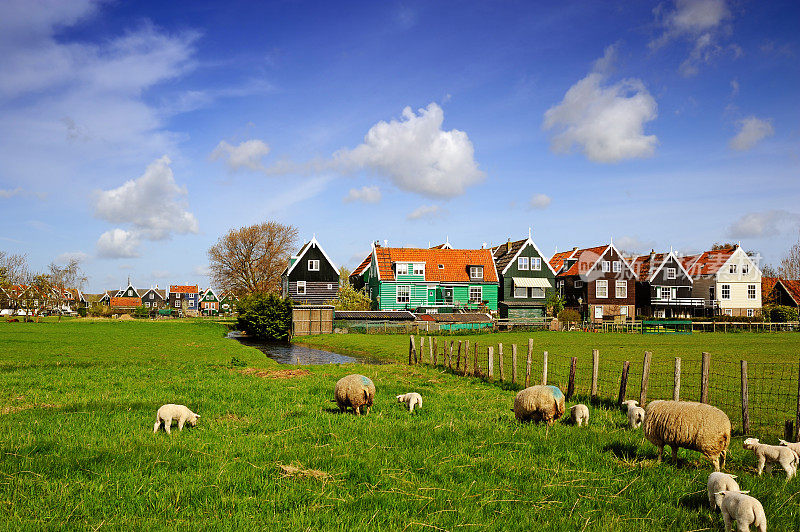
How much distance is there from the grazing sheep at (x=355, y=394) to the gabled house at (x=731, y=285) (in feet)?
258

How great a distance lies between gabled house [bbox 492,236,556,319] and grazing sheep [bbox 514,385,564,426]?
194 feet

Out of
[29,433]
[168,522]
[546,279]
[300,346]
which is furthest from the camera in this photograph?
[546,279]

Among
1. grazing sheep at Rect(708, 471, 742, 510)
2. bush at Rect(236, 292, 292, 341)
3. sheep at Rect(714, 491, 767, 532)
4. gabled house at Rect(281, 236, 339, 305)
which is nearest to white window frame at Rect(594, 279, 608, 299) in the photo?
gabled house at Rect(281, 236, 339, 305)

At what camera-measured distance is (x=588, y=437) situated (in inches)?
420

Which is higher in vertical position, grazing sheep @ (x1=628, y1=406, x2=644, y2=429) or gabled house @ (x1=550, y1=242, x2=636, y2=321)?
gabled house @ (x1=550, y1=242, x2=636, y2=321)

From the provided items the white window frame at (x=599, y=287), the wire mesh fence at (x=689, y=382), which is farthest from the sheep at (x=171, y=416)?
the white window frame at (x=599, y=287)

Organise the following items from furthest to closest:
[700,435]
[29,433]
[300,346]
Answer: [300,346] → [29,433] → [700,435]

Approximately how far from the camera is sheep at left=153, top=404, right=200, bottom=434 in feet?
35.6

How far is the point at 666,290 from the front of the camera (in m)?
76.0

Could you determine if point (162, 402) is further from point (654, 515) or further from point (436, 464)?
point (654, 515)

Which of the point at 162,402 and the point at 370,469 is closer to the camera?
the point at 370,469

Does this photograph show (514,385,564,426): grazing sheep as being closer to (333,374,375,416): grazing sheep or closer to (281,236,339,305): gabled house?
(333,374,375,416): grazing sheep

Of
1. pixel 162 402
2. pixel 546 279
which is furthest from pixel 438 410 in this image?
pixel 546 279

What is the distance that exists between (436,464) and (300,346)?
119 ft
